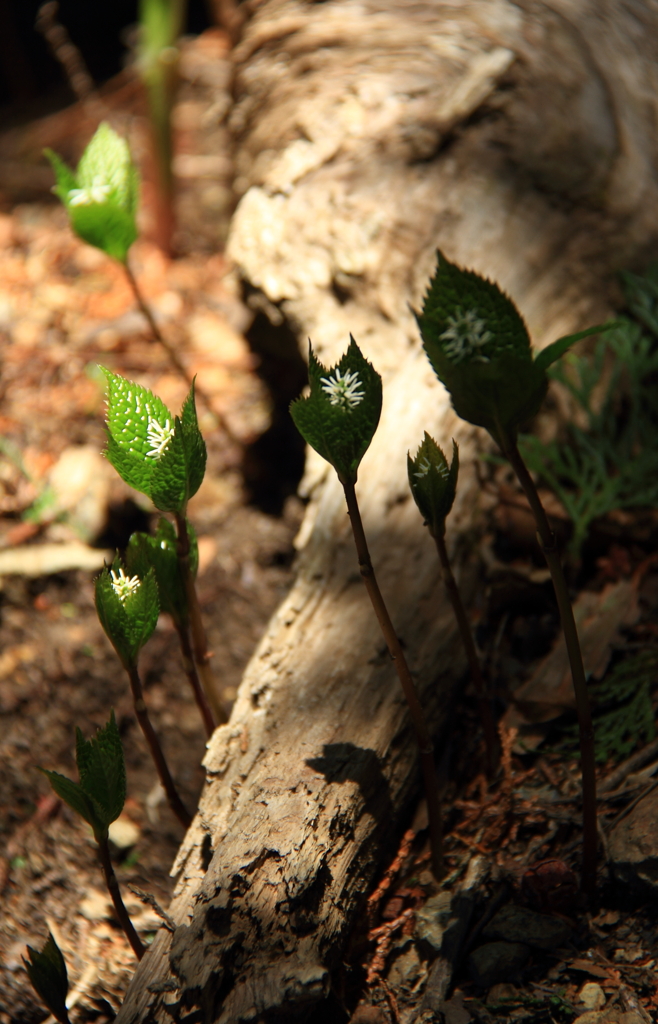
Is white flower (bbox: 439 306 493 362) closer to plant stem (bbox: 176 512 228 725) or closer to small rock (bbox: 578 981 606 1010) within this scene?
plant stem (bbox: 176 512 228 725)

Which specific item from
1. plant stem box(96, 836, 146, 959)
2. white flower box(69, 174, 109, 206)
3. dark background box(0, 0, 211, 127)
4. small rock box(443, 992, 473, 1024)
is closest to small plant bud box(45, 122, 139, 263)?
white flower box(69, 174, 109, 206)

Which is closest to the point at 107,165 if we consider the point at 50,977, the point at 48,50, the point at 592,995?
the point at 50,977

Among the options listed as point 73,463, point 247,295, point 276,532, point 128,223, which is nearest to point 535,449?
point 276,532

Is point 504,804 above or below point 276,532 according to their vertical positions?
below

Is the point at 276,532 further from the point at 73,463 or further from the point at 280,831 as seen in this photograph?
the point at 280,831

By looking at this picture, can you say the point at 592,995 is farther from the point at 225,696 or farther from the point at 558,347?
the point at 225,696

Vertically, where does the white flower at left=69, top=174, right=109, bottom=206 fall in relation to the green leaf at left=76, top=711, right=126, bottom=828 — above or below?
above
